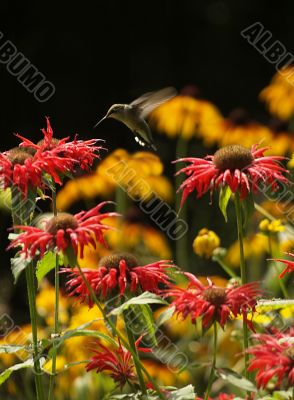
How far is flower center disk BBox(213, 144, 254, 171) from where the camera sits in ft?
4.79

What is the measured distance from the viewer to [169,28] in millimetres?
5867

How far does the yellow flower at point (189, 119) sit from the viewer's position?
3.46m

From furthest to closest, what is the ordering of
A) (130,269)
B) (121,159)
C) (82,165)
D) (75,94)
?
(75,94) → (121,159) → (82,165) → (130,269)

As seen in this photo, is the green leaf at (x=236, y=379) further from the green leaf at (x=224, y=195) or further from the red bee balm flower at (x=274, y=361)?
the green leaf at (x=224, y=195)

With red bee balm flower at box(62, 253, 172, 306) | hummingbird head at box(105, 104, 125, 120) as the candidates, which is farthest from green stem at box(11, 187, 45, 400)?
hummingbird head at box(105, 104, 125, 120)

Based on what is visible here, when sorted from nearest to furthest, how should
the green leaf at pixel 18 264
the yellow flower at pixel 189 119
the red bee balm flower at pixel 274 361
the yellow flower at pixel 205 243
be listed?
the red bee balm flower at pixel 274 361 → the green leaf at pixel 18 264 → the yellow flower at pixel 205 243 → the yellow flower at pixel 189 119

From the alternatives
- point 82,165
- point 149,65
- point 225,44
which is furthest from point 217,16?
point 82,165

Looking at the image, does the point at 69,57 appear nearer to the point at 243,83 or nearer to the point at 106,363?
the point at 243,83

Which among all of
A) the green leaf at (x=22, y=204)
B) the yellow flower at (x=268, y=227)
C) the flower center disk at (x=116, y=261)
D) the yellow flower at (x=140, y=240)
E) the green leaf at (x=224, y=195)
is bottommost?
the yellow flower at (x=140, y=240)

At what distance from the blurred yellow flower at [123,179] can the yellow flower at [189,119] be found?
234 millimetres

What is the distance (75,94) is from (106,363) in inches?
163

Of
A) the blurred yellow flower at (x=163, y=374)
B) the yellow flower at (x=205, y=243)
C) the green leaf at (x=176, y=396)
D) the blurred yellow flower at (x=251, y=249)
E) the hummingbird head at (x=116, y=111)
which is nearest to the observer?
the green leaf at (x=176, y=396)

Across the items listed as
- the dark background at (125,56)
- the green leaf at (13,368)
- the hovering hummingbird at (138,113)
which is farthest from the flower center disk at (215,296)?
the dark background at (125,56)

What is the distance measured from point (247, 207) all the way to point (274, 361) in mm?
354
